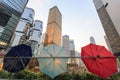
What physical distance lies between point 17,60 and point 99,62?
136 inches

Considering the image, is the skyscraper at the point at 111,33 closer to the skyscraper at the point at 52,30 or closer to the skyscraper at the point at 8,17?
the skyscraper at the point at 52,30

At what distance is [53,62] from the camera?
493 cm

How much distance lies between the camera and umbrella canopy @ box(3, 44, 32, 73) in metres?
5.30

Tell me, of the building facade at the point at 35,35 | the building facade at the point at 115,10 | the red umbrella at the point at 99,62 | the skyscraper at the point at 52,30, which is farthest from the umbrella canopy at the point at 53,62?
the skyscraper at the point at 52,30

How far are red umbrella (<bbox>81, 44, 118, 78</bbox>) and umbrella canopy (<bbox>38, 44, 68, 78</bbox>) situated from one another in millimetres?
897

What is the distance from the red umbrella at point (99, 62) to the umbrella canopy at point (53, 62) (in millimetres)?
897

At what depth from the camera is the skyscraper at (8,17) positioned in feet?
131

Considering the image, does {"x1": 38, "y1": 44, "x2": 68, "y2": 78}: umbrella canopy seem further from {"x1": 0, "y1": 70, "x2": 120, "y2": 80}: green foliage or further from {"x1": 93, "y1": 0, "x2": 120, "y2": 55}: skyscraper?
{"x1": 93, "y1": 0, "x2": 120, "y2": 55}: skyscraper

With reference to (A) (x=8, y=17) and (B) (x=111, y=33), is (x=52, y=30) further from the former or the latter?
(B) (x=111, y=33)

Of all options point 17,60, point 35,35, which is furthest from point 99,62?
point 35,35

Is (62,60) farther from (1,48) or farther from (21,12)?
(21,12)

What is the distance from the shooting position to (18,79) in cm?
660

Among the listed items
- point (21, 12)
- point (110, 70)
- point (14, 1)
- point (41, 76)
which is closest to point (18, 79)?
point (41, 76)

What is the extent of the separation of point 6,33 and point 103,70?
43.3 m
